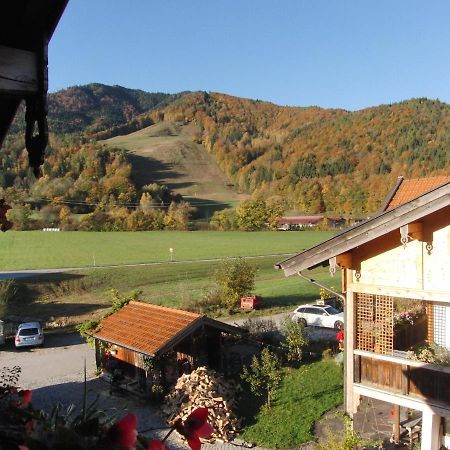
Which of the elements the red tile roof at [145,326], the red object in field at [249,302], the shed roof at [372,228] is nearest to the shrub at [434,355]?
the shed roof at [372,228]

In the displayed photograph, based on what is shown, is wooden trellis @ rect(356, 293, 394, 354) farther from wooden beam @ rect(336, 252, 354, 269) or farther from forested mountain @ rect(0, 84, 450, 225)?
forested mountain @ rect(0, 84, 450, 225)

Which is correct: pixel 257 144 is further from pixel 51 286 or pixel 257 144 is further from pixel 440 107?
pixel 51 286

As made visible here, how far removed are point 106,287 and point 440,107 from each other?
13836cm

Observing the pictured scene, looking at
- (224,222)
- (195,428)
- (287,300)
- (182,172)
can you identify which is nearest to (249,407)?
(195,428)

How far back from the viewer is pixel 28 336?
24062mm

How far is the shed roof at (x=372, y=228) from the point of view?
8.17m

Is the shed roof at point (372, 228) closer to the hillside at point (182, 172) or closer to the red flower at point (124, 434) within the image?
the red flower at point (124, 434)

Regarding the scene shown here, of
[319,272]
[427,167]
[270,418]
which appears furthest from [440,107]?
[270,418]

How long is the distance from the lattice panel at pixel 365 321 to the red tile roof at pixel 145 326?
762 cm

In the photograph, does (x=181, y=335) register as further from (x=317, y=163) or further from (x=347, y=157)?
(x=317, y=163)

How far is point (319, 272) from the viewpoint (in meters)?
50.2

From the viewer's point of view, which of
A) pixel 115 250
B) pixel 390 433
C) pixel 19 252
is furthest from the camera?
pixel 115 250

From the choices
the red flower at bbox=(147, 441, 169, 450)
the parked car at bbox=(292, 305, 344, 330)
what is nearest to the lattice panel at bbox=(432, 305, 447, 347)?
the red flower at bbox=(147, 441, 169, 450)

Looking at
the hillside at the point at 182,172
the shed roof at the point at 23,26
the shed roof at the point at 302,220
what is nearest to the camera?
the shed roof at the point at 23,26
